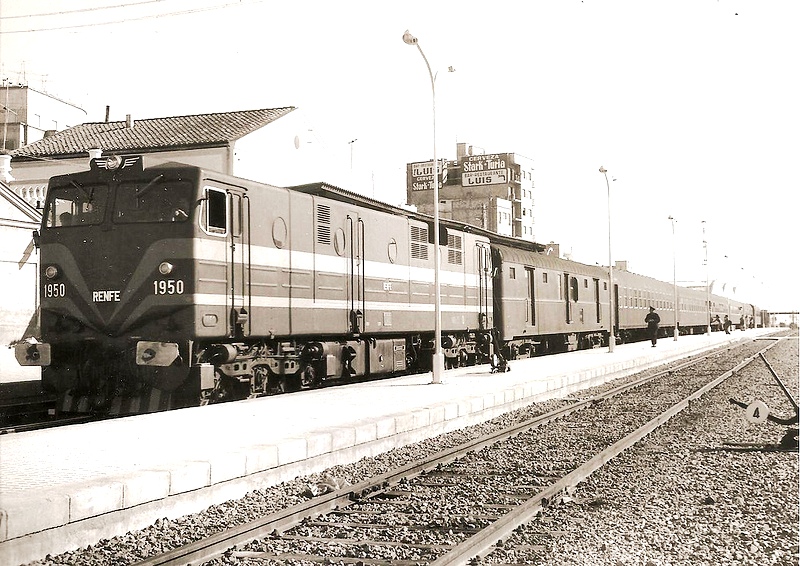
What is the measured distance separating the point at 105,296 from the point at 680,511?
8984 mm

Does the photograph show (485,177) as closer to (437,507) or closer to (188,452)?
(188,452)

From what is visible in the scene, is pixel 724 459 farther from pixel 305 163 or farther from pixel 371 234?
pixel 305 163

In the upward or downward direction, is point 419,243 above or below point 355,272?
above

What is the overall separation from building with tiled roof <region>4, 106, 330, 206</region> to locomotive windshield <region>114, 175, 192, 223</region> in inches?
798

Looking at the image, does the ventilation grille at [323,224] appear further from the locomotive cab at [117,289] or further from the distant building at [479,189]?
the distant building at [479,189]

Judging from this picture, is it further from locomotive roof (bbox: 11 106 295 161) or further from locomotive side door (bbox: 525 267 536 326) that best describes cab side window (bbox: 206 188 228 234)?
locomotive roof (bbox: 11 106 295 161)

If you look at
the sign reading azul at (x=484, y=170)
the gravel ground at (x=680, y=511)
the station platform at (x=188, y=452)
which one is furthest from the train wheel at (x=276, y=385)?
the sign reading azul at (x=484, y=170)

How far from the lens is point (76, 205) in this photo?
13016 millimetres

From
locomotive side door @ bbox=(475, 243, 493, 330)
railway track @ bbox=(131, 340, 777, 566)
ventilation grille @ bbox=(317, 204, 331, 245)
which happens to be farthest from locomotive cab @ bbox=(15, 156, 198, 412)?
locomotive side door @ bbox=(475, 243, 493, 330)

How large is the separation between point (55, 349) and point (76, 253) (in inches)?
61.1

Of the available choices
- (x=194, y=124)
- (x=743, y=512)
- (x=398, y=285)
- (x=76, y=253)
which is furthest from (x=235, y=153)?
(x=743, y=512)

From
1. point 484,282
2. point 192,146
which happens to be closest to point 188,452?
point 484,282

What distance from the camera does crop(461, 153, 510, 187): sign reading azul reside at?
9656 cm

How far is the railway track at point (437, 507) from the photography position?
6.05m
